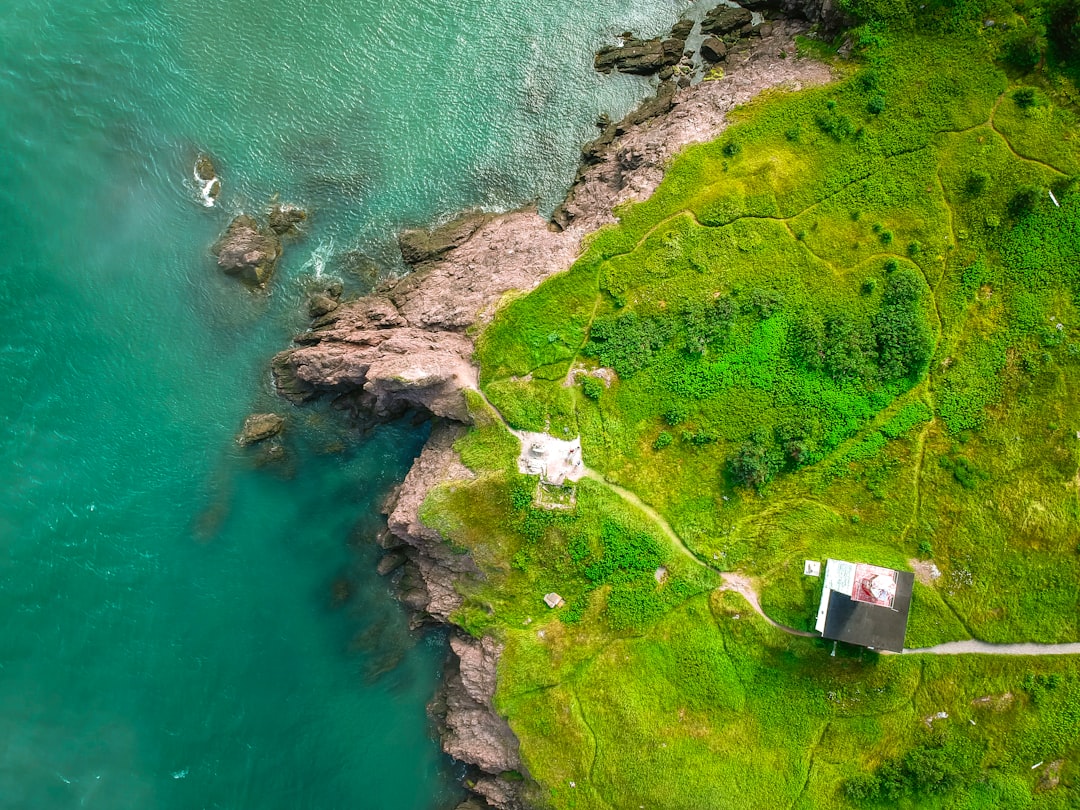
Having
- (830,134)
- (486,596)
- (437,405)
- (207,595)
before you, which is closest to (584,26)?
(830,134)

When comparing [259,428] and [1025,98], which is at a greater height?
[1025,98]

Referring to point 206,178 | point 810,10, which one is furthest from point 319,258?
point 810,10

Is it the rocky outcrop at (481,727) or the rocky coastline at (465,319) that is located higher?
the rocky coastline at (465,319)

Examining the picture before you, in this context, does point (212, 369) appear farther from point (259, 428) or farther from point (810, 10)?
point (810, 10)

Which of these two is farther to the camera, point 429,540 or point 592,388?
point 429,540

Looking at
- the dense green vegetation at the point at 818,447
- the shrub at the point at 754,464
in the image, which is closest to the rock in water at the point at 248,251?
the dense green vegetation at the point at 818,447

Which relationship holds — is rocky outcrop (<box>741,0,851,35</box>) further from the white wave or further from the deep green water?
the white wave

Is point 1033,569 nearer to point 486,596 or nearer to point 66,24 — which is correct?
point 486,596

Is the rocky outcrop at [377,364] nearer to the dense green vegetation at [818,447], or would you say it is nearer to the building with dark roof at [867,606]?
the dense green vegetation at [818,447]
